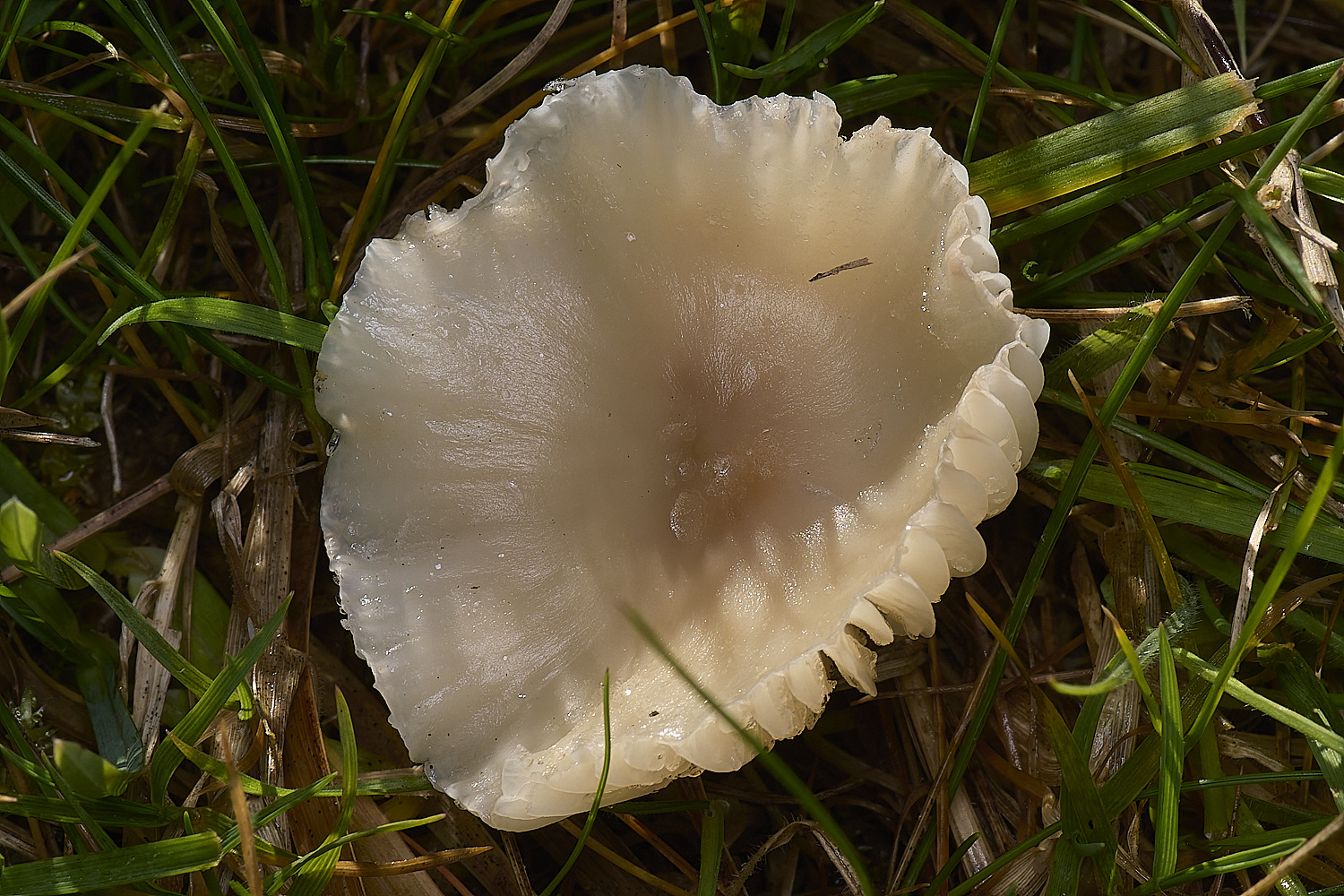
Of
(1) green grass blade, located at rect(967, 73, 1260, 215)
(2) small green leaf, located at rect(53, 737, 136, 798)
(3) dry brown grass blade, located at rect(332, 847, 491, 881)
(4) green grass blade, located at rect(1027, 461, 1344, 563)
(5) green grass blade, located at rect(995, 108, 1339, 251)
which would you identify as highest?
(1) green grass blade, located at rect(967, 73, 1260, 215)

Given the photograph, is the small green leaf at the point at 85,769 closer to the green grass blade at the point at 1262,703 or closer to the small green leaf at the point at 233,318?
the small green leaf at the point at 233,318

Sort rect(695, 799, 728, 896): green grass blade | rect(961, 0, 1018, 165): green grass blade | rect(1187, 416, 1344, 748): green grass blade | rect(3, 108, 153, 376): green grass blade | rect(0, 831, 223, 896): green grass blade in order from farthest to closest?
1. rect(961, 0, 1018, 165): green grass blade
2. rect(695, 799, 728, 896): green grass blade
3. rect(0, 831, 223, 896): green grass blade
4. rect(3, 108, 153, 376): green grass blade
5. rect(1187, 416, 1344, 748): green grass blade

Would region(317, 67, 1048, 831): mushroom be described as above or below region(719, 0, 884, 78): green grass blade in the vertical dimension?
below

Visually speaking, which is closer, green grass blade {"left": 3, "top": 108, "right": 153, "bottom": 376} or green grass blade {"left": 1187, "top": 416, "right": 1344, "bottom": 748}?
green grass blade {"left": 1187, "top": 416, "right": 1344, "bottom": 748}

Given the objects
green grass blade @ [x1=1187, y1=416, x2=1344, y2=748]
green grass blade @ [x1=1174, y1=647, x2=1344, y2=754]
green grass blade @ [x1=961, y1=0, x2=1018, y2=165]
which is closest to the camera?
green grass blade @ [x1=1187, y1=416, x2=1344, y2=748]

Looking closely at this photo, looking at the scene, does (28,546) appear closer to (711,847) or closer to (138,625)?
(138,625)

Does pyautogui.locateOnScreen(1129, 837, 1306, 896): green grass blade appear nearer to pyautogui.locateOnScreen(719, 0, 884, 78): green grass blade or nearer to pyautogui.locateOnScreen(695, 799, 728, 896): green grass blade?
pyautogui.locateOnScreen(695, 799, 728, 896): green grass blade

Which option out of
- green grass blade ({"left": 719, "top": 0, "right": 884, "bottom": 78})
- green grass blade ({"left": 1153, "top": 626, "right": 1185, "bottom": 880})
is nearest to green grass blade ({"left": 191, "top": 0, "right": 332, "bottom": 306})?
green grass blade ({"left": 719, "top": 0, "right": 884, "bottom": 78})
